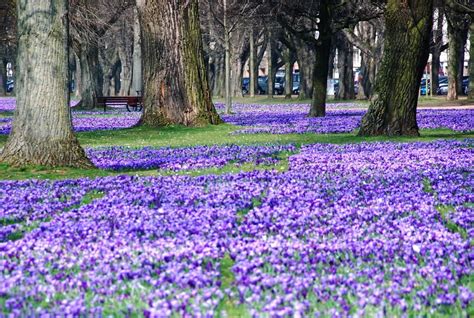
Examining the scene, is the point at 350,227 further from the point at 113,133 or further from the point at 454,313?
the point at 113,133

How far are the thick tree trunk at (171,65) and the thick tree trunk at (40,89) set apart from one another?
39.6 ft

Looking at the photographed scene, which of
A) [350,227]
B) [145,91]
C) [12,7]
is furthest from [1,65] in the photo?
[350,227]

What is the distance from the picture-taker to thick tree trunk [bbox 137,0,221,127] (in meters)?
24.8

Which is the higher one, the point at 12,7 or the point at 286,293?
the point at 12,7

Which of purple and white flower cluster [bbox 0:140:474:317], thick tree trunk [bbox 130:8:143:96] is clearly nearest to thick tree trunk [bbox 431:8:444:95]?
thick tree trunk [bbox 130:8:143:96]

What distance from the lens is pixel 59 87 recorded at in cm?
1273

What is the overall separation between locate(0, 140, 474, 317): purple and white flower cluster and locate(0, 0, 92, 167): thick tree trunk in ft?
4.78

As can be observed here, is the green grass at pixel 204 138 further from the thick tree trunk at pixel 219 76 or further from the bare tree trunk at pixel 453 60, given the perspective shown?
the thick tree trunk at pixel 219 76

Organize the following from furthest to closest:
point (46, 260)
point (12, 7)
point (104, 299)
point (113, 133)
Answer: point (12, 7) < point (113, 133) < point (46, 260) < point (104, 299)

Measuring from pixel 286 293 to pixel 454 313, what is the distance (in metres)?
0.94

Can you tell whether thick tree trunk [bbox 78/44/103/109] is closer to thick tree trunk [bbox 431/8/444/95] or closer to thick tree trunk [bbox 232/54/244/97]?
thick tree trunk [bbox 431/8/444/95]

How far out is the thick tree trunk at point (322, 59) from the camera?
107 feet

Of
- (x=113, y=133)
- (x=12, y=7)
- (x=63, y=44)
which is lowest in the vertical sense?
(x=113, y=133)

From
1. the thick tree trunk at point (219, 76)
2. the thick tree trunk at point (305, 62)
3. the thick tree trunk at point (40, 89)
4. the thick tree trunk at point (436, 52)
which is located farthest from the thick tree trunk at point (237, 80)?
the thick tree trunk at point (40, 89)
